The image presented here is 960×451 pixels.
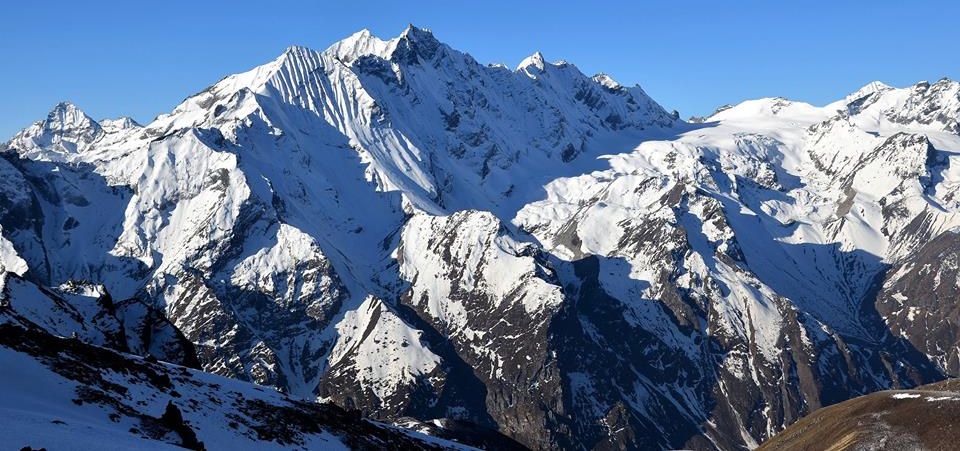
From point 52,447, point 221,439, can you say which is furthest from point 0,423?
point 221,439

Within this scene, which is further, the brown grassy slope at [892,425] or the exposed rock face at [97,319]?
the exposed rock face at [97,319]

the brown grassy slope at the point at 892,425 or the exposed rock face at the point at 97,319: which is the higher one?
the exposed rock face at the point at 97,319

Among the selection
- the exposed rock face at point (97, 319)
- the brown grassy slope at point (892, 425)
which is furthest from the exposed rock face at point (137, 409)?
the brown grassy slope at point (892, 425)

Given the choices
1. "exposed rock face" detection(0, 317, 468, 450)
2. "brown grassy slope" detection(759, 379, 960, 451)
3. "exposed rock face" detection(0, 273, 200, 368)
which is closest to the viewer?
"exposed rock face" detection(0, 317, 468, 450)

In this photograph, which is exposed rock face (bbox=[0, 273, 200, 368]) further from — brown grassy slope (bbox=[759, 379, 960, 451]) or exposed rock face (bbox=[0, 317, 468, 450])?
brown grassy slope (bbox=[759, 379, 960, 451])

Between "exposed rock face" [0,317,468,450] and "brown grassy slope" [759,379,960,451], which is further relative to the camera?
"brown grassy slope" [759,379,960,451]

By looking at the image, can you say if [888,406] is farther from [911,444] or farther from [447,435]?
[447,435]

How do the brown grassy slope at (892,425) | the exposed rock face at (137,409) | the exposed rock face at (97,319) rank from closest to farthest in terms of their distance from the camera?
the exposed rock face at (137,409), the brown grassy slope at (892,425), the exposed rock face at (97,319)

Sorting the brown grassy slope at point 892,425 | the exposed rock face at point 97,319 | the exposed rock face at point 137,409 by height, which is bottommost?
the brown grassy slope at point 892,425

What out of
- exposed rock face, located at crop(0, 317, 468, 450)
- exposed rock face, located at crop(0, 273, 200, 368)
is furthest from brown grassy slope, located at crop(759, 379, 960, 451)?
exposed rock face, located at crop(0, 273, 200, 368)

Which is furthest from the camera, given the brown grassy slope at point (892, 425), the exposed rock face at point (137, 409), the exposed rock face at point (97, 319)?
the exposed rock face at point (97, 319)

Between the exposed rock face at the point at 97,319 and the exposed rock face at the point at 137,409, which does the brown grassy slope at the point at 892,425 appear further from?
the exposed rock face at the point at 97,319
